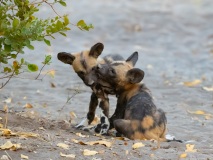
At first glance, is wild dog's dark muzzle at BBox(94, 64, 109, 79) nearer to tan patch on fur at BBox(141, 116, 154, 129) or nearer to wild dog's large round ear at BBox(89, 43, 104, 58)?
wild dog's large round ear at BBox(89, 43, 104, 58)

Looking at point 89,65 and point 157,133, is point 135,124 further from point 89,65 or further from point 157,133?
point 89,65

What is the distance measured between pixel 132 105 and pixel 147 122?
23 centimetres

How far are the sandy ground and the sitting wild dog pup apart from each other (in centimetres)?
21

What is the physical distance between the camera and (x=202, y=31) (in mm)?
16516

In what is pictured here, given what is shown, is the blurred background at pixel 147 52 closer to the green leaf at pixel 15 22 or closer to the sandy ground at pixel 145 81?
the sandy ground at pixel 145 81

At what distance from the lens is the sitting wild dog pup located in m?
6.27

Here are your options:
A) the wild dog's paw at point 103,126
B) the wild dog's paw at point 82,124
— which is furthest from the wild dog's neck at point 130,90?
the wild dog's paw at point 82,124

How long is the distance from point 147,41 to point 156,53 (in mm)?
1491

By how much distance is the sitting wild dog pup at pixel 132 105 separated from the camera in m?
6.27

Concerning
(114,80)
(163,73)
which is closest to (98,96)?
(114,80)

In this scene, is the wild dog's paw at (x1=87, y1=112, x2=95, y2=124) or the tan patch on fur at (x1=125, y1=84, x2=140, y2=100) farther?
the wild dog's paw at (x1=87, y1=112, x2=95, y2=124)

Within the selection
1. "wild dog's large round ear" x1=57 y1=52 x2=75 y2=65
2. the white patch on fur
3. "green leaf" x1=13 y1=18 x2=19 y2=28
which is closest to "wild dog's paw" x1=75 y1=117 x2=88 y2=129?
the white patch on fur

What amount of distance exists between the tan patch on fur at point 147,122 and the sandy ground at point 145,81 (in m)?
0.25

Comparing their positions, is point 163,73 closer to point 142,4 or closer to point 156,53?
point 156,53
